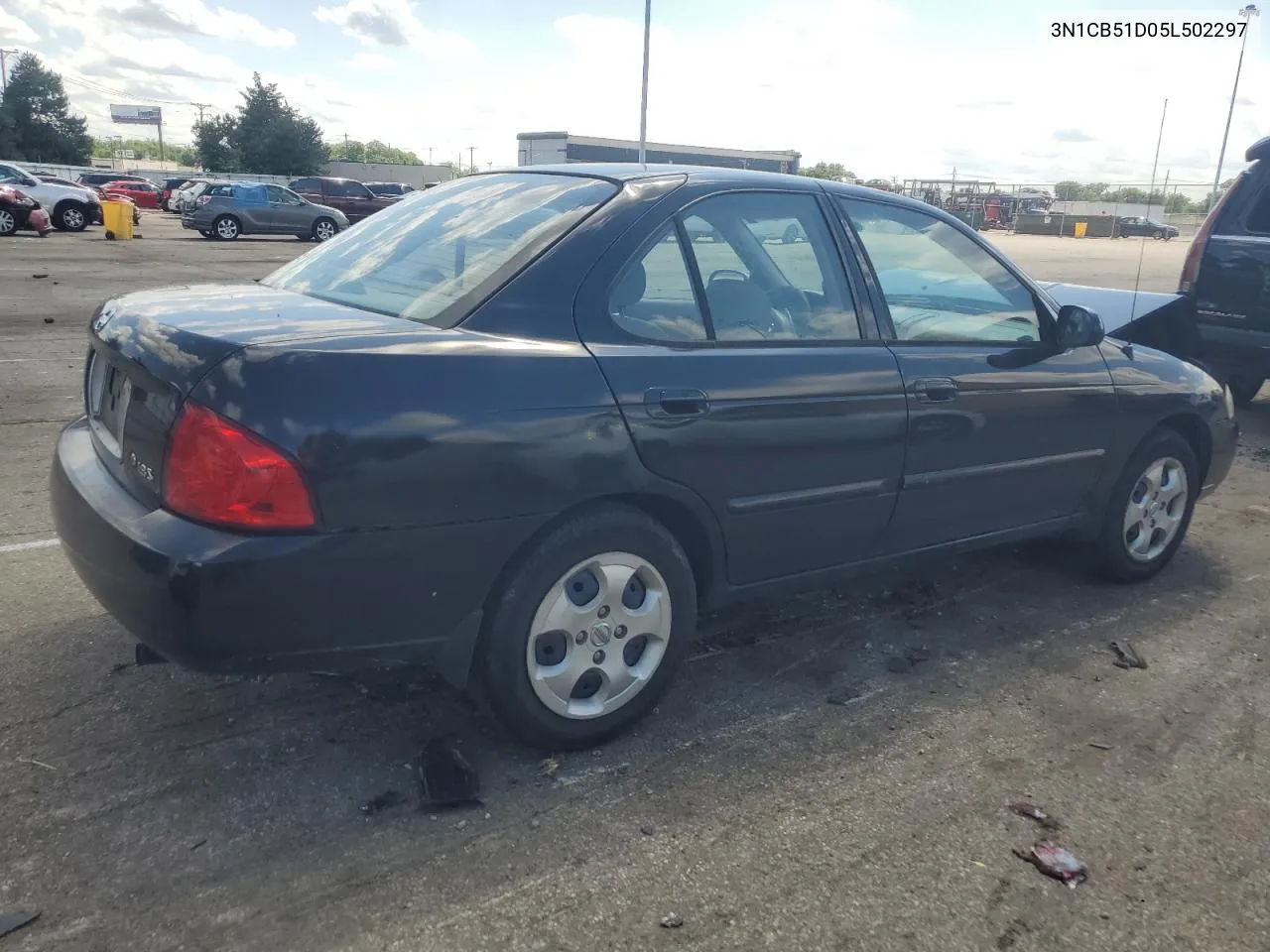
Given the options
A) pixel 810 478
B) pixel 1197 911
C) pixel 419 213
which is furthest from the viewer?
pixel 419 213

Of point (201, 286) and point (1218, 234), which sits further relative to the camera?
point (1218, 234)

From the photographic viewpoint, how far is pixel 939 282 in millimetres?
3943

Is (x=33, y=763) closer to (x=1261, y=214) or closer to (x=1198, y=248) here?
(x=1198, y=248)

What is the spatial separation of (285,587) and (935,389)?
228cm

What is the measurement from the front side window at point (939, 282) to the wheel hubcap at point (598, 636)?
137 cm

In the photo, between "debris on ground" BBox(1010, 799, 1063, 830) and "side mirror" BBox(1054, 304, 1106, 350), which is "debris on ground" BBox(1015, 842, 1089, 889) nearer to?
"debris on ground" BBox(1010, 799, 1063, 830)

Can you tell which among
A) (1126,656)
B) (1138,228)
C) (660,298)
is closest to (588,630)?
(660,298)

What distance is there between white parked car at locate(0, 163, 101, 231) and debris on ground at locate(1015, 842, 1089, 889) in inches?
1112

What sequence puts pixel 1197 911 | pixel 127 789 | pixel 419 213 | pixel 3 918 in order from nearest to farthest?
pixel 3 918, pixel 1197 911, pixel 127 789, pixel 419 213

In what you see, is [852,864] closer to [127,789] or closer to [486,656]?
[486,656]

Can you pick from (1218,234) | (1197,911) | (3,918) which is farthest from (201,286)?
(1218,234)

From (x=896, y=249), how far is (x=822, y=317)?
54cm

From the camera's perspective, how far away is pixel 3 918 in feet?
7.41

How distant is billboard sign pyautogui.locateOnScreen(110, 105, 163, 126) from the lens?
115 meters
